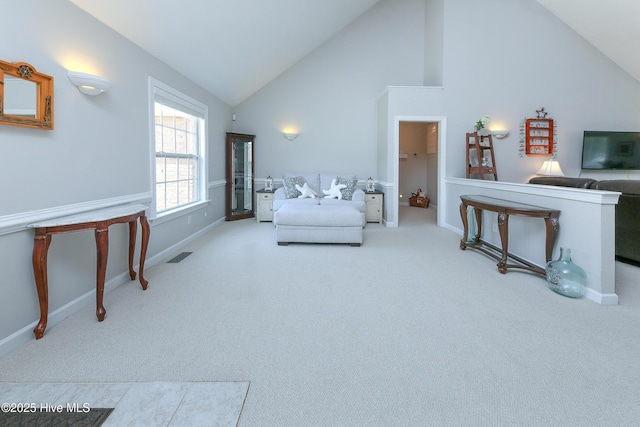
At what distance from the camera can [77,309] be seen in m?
2.48

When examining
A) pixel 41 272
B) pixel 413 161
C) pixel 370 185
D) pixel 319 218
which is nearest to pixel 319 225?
pixel 319 218

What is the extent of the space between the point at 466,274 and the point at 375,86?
4.95 meters

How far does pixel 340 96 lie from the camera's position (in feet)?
22.9

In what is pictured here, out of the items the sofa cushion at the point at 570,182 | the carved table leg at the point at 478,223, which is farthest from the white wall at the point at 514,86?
the sofa cushion at the point at 570,182

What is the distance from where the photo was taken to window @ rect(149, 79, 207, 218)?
3.78 metres

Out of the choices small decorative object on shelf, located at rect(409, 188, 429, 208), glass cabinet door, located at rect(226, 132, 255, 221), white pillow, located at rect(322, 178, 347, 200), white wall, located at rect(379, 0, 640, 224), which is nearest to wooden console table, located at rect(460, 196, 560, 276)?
white wall, located at rect(379, 0, 640, 224)

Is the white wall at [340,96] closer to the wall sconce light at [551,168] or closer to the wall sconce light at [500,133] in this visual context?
the wall sconce light at [500,133]

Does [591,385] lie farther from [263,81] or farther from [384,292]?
[263,81]

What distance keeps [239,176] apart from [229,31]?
3.14 metres

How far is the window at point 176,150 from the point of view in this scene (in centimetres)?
378

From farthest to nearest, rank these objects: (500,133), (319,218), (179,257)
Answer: (500,133)
(319,218)
(179,257)

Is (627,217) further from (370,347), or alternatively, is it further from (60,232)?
(60,232)

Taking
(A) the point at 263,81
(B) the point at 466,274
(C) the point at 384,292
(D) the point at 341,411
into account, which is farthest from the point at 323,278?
(A) the point at 263,81

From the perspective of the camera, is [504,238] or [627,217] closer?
[504,238]
